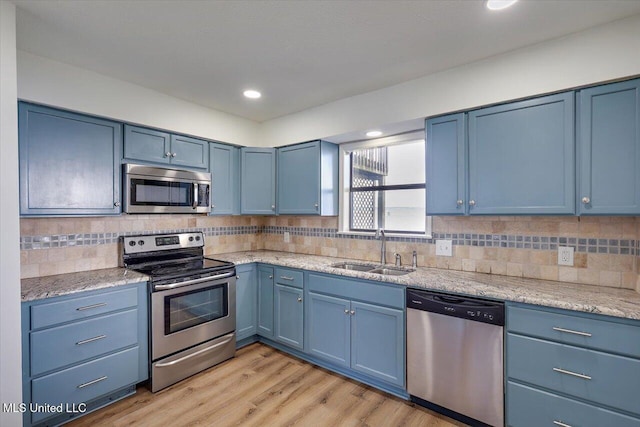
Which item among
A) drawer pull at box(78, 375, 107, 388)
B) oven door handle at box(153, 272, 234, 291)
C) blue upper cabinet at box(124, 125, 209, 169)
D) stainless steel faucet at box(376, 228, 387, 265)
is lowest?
drawer pull at box(78, 375, 107, 388)

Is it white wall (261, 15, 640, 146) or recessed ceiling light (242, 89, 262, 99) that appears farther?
recessed ceiling light (242, 89, 262, 99)

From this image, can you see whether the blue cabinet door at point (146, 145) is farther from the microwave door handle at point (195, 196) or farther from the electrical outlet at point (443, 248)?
the electrical outlet at point (443, 248)

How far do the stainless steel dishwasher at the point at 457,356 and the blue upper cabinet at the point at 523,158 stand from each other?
0.72 m

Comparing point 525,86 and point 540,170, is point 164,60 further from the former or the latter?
point 540,170

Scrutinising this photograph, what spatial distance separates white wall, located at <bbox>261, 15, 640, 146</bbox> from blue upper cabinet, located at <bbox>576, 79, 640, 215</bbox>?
0.10 metres

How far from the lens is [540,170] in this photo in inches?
79.0

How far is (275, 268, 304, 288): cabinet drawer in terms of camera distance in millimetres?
2879

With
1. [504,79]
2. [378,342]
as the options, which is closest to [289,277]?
[378,342]

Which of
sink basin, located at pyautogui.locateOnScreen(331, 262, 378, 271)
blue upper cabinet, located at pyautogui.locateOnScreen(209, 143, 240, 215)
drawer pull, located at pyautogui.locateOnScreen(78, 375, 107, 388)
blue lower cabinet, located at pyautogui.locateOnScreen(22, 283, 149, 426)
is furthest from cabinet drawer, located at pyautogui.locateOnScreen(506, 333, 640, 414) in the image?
blue upper cabinet, located at pyautogui.locateOnScreen(209, 143, 240, 215)

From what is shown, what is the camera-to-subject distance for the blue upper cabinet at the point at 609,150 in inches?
68.4

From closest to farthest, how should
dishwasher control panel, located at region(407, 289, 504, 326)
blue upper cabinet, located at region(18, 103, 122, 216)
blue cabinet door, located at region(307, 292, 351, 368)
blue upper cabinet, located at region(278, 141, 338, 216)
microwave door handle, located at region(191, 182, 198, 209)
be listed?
1. dishwasher control panel, located at region(407, 289, 504, 326)
2. blue upper cabinet, located at region(18, 103, 122, 216)
3. blue cabinet door, located at region(307, 292, 351, 368)
4. microwave door handle, located at region(191, 182, 198, 209)
5. blue upper cabinet, located at region(278, 141, 338, 216)

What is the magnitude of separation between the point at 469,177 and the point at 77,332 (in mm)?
2904

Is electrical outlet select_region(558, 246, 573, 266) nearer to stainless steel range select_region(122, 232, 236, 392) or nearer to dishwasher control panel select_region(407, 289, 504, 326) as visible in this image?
dishwasher control panel select_region(407, 289, 504, 326)

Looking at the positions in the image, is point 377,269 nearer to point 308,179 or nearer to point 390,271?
point 390,271
